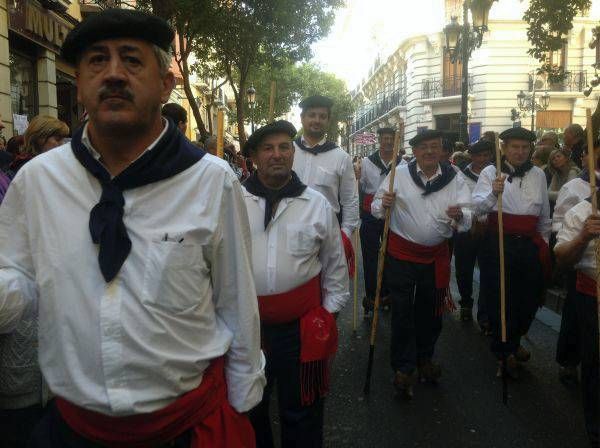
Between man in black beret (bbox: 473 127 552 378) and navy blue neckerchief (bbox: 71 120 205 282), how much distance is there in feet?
13.6

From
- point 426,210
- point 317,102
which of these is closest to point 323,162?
point 317,102

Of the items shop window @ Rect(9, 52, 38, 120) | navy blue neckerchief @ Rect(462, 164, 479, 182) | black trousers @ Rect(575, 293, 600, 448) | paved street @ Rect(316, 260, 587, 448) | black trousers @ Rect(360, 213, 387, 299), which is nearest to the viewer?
black trousers @ Rect(575, 293, 600, 448)

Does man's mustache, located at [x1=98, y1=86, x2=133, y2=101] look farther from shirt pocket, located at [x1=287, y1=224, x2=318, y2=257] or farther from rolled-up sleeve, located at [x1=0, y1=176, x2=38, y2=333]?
shirt pocket, located at [x1=287, y1=224, x2=318, y2=257]

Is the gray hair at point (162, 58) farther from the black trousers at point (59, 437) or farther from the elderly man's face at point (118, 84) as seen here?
the black trousers at point (59, 437)

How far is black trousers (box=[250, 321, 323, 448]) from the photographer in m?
Answer: 3.35

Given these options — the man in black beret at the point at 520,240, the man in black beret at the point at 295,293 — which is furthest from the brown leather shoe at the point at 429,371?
the man in black beret at the point at 295,293

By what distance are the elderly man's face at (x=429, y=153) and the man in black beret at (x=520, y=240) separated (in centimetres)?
71

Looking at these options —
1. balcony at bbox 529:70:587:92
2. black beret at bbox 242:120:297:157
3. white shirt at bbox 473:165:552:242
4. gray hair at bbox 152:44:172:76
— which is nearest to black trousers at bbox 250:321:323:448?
black beret at bbox 242:120:297:157

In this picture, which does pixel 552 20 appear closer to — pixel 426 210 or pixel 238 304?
pixel 426 210

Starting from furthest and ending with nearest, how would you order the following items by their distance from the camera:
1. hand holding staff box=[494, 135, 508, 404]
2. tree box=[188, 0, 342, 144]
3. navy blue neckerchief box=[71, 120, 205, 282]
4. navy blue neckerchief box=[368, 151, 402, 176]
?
1. tree box=[188, 0, 342, 144]
2. navy blue neckerchief box=[368, 151, 402, 176]
3. hand holding staff box=[494, 135, 508, 404]
4. navy blue neckerchief box=[71, 120, 205, 282]

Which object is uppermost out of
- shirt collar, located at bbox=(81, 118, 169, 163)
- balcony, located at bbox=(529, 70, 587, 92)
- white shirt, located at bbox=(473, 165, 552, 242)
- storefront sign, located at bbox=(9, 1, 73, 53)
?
balcony, located at bbox=(529, 70, 587, 92)

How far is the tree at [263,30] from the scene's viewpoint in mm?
15367

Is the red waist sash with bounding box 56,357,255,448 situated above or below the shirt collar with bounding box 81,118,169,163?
below

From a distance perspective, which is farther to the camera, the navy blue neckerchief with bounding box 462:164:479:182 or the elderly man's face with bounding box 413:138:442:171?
the navy blue neckerchief with bounding box 462:164:479:182
